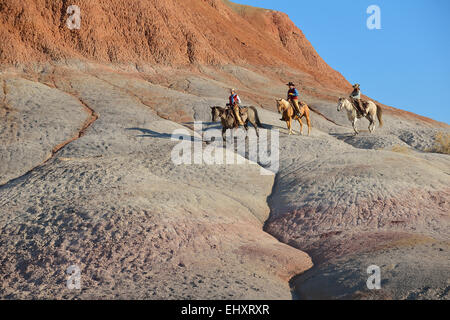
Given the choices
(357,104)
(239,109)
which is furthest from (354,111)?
(239,109)

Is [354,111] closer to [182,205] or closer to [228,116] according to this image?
[228,116]

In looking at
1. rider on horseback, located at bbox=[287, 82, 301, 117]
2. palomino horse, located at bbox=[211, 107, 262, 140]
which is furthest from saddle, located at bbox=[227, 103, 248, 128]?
rider on horseback, located at bbox=[287, 82, 301, 117]

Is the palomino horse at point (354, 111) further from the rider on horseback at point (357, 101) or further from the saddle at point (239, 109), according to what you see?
the saddle at point (239, 109)

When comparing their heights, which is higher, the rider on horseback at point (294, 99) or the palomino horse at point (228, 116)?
the rider on horseback at point (294, 99)

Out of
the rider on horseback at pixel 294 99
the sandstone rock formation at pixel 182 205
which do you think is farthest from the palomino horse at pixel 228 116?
the rider on horseback at pixel 294 99

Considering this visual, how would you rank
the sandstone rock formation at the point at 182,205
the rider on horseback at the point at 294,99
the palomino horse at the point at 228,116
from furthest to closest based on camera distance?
the rider on horseback at the point at 294,99 < the palomino horse at the point at 228,116 < the sandstone rock formation at the point at 182,205

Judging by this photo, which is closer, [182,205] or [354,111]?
[182,205]

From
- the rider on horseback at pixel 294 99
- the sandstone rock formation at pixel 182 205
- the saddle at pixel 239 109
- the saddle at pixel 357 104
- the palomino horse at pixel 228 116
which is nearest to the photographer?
the sandstone rock formation at pixel 182 205

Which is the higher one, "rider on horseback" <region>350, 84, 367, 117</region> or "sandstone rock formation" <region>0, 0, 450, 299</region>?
"rider on horseback" <region>350, 84, 367, 117</region>

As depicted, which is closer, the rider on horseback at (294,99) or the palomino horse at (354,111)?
the rider on horseback at (294,99)

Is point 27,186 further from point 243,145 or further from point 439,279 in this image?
point 439,279

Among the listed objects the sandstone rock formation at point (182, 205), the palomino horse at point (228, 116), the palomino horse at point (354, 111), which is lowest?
the sandstone rock formation at point (182, 205)

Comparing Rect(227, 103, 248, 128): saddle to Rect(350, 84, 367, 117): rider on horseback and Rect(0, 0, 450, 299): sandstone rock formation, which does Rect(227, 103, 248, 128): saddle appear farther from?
Rect(350, 84, 367, 117): rider on horseback

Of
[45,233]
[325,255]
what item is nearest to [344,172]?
[325,255]
